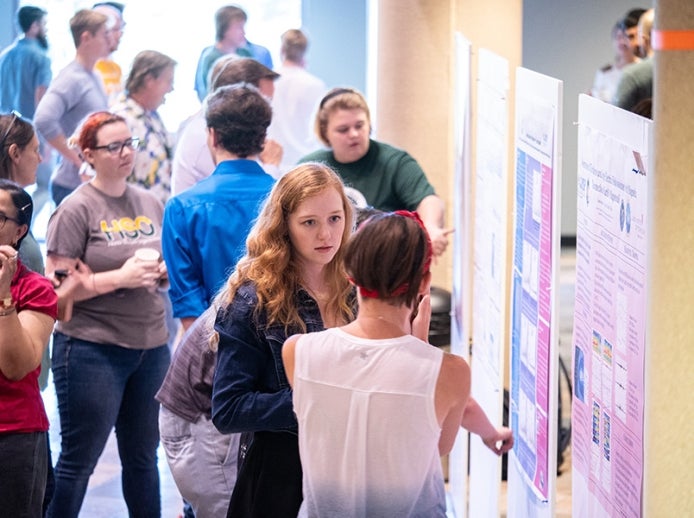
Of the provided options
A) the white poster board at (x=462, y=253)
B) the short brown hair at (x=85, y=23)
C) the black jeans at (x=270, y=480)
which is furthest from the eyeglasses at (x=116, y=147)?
the short brown hair at (x=85, y=23)

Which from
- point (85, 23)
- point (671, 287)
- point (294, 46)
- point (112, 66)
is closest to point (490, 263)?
point (671, 287)

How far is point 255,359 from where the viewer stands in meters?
2.69

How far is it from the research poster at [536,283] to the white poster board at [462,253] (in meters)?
0.90

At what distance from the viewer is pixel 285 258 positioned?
2.78 meters

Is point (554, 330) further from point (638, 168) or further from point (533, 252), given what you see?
point (638, 168)

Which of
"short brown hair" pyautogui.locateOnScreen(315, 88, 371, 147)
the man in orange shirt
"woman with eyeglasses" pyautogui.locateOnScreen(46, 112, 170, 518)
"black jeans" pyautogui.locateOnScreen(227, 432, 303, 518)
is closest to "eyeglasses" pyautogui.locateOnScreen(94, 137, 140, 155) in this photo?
"woman with eyeglasses" pyautogui.locateOnScreen(46, 112, 170, 518)

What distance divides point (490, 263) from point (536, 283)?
32.4 inches

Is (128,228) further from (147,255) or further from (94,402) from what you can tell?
(94,402)

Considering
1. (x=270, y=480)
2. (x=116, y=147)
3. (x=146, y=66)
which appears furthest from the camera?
(x=146, y=66)

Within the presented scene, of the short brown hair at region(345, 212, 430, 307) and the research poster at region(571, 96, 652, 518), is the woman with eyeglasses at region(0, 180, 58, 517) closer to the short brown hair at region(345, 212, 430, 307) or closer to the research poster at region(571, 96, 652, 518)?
the short brown hair at region(345, 212, 430, 307)

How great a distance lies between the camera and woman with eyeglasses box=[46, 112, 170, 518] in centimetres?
403

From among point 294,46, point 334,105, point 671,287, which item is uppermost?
point 294,46

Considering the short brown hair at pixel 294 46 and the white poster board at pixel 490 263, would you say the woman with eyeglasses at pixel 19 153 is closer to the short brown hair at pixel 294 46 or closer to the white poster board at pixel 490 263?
the white poster board at pixel 490 263

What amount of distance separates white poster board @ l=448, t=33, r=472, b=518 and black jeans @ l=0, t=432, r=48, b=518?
158 centimetres
